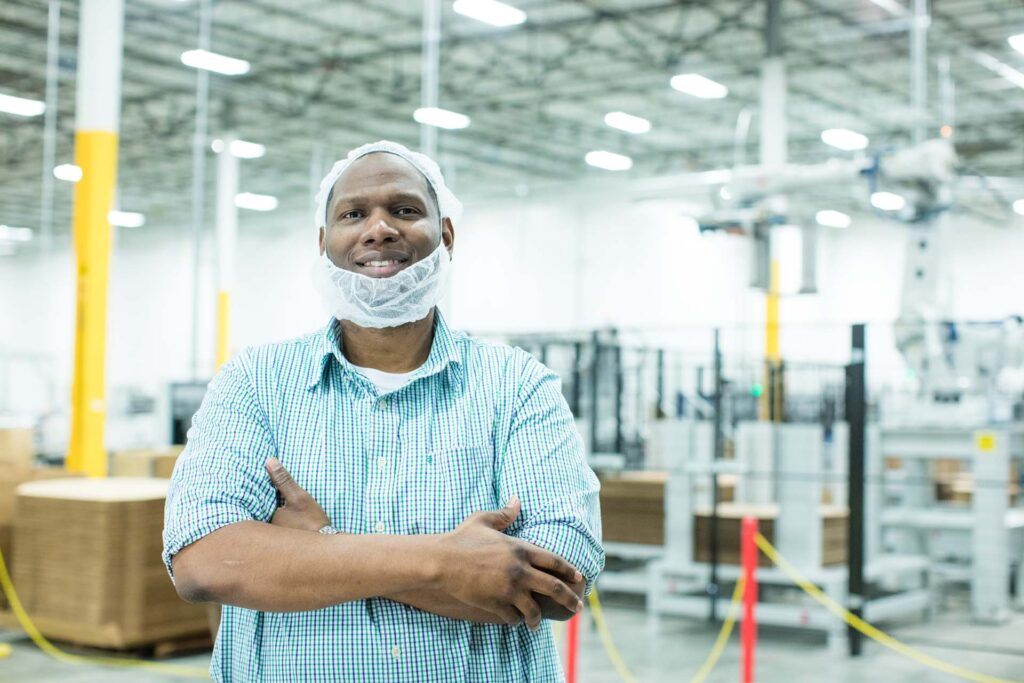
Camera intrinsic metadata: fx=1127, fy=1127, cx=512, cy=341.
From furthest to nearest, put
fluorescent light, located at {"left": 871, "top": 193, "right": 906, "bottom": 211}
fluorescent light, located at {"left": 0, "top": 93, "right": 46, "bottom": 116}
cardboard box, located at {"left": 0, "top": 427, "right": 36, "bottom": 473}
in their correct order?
fluorescent light, located at {"left": 0, "top": 93, "right": 46, "bottom": 116}, fluorescent light, located at {"left": 871, "top": 193, "right": 906, "bottom": 211}, cardboard box, located at {"left": 0, "top": 427, "right": 36, "bottom": 473}

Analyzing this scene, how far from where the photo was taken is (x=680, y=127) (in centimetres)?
1800

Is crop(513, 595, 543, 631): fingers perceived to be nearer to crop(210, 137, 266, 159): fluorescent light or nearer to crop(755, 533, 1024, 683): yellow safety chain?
crop(755, 533, 1024, 683): yellow safety chain

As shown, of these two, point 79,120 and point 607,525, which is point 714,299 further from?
point 79,120

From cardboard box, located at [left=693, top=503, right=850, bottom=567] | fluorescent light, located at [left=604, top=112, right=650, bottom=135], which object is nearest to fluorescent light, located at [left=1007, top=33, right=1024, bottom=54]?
fluorescent light, located at [left=604, top=112, right=650, bottom=135]

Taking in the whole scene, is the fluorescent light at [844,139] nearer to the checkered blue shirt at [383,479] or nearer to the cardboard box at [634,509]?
the cardboard box at [634,509]

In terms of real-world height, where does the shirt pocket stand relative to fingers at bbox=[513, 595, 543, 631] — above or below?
above

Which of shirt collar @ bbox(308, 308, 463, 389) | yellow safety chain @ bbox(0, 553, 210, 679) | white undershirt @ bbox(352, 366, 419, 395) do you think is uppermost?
shirt collar @ bbox(308, 308, 463, 389)

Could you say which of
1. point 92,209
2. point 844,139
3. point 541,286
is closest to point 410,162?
point 92,209

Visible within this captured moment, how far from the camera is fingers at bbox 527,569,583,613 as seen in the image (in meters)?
1.56

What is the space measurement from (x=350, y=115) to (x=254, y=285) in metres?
5.89

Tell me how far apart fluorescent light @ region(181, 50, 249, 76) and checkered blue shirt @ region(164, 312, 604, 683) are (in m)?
11.6

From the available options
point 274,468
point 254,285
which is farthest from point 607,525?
point 254,285

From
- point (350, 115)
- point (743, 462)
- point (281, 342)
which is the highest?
point (350, 115)

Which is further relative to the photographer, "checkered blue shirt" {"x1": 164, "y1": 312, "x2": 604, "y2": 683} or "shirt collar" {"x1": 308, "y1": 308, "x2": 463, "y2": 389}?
"shirt collar" {"x1": 308, "y1": 308, "x2": 463, "y2": 389}
